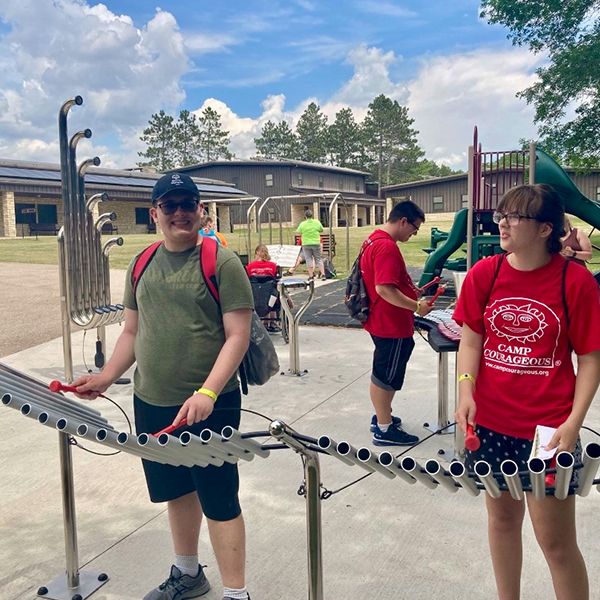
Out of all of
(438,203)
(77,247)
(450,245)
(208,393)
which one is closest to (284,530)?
(208,393)

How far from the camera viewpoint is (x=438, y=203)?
5094 centimetres

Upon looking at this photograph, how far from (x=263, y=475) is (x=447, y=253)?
8.71 m

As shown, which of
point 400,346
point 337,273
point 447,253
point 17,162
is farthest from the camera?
point 17,162

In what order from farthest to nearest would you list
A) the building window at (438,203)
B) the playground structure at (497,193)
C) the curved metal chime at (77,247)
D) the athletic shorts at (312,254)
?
the building window at (438,203)
the athletic shorts at (312,254)
the playground structure at (497,193)
the curved metal chime at (77,247)

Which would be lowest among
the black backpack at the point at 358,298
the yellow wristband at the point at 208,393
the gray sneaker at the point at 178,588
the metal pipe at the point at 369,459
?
the gray sneaker at the point at 178,588

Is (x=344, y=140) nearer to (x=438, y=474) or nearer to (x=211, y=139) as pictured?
(x=211, y=139)

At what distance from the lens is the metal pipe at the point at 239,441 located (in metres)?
1.88

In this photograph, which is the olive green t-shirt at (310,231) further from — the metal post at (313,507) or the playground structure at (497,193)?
the metal post at (313,507)

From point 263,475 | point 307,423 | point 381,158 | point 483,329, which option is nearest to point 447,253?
point 307,423

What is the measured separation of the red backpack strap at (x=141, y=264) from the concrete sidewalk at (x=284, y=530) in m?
1.35

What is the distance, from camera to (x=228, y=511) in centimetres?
239

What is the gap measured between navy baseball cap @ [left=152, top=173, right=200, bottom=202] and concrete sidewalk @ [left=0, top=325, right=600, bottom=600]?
1.69 m

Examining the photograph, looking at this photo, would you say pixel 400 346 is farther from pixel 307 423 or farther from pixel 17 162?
pixel 17 162

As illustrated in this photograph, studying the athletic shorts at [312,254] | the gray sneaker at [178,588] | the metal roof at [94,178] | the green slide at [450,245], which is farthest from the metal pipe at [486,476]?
the metal roof at [94,178]
